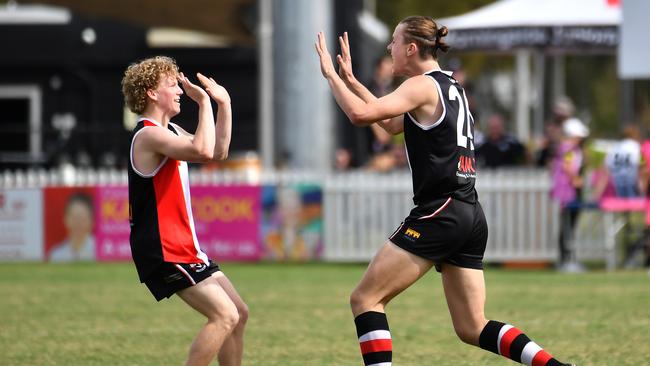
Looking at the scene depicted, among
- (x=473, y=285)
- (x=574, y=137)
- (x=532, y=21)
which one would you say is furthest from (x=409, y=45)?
(x=532, y=21)

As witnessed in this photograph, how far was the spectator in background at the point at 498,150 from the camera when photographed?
17.6 metres

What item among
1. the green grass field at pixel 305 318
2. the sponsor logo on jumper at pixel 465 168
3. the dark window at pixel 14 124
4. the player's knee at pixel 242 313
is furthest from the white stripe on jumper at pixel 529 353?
the dark window at pixel 14 124

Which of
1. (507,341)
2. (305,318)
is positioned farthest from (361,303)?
(305,318)

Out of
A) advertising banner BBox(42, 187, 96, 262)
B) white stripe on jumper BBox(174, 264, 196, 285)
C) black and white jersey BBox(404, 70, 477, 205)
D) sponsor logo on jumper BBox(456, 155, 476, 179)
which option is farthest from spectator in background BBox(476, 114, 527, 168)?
white stripe on jumper BBox(174, 264, 196, 285)

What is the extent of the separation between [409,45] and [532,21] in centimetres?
1246

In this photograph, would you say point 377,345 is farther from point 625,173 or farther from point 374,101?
point 625,173

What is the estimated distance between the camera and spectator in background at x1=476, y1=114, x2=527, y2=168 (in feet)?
57.8

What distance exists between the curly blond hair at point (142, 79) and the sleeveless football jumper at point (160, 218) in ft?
0.58

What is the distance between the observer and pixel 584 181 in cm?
1702

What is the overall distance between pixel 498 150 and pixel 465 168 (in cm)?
Answer: 1077

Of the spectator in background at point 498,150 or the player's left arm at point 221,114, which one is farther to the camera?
the spectator in background at point 498,150

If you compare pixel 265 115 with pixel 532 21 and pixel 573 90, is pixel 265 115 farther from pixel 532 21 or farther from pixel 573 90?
pixel 573 90

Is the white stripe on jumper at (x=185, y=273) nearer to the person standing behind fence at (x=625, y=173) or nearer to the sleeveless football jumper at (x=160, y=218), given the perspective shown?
the sleeveless football jumper at (x=160, y=218)

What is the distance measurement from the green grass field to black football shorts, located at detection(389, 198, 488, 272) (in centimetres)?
205
